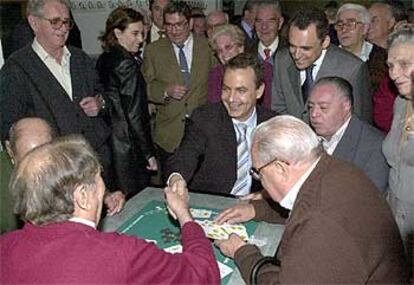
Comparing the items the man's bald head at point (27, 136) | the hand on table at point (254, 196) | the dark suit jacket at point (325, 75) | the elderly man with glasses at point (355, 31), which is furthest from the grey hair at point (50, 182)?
the elderly man with glasses at point (355, 31)

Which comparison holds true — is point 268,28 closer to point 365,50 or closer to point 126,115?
point 365,50

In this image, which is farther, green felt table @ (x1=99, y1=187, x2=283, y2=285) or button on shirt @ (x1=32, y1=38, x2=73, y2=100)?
button on shirt @ (x1=32, y1=38, x2=73, y2=100)

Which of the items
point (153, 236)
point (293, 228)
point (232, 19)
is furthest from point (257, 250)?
point (232, 19)

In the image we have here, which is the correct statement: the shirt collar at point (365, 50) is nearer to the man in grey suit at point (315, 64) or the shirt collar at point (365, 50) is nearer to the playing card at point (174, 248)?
the man in grey suit at point (315, 64)

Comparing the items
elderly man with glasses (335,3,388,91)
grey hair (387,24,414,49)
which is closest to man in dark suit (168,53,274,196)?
grey hair (387,24,414,49)

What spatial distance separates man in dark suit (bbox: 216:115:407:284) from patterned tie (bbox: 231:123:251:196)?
2.79 feet

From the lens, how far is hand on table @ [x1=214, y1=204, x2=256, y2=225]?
2.43 meters

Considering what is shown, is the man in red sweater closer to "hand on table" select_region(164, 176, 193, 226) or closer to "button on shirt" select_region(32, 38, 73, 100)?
"hand on table" select_region(164, 176, 193, 226)

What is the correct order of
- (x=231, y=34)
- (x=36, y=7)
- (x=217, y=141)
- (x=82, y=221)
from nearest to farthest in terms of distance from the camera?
(x=82, y=221), (x=217, y=141), (x=36, y=7), (x=231, y=34)

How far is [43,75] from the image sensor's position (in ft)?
9.53

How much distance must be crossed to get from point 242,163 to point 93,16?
2.88 metres

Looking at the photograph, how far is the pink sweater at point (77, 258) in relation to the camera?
1.47 metres

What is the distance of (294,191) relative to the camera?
6.23 ft

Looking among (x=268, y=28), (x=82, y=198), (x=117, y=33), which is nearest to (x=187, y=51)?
(x=268, y=28)
